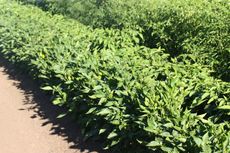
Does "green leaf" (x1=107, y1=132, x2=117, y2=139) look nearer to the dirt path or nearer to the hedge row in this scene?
the dirt path

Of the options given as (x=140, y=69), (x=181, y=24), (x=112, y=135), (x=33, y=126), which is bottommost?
(x=33, y=126)

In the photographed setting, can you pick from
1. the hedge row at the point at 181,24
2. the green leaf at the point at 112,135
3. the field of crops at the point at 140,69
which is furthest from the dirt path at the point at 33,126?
the hedge row at the point at 181,24

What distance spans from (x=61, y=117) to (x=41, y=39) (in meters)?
1.72

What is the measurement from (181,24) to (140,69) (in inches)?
64.9

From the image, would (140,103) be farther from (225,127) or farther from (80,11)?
(80,11)

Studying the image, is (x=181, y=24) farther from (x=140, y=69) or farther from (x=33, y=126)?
(x=33, y=126)

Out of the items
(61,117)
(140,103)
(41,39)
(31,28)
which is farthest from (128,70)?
(31,28)

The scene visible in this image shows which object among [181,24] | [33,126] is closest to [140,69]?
[181,24]

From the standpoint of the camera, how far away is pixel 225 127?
4074mm

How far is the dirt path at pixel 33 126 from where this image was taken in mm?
5301

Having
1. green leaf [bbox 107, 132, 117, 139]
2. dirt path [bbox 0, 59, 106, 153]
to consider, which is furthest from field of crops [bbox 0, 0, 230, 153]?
dirt path [bbox 0, 59, 106, 153]

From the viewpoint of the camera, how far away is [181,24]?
6.39 meters

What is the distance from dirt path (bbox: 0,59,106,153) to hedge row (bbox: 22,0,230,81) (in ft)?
6.17

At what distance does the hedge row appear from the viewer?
560 centimetres
